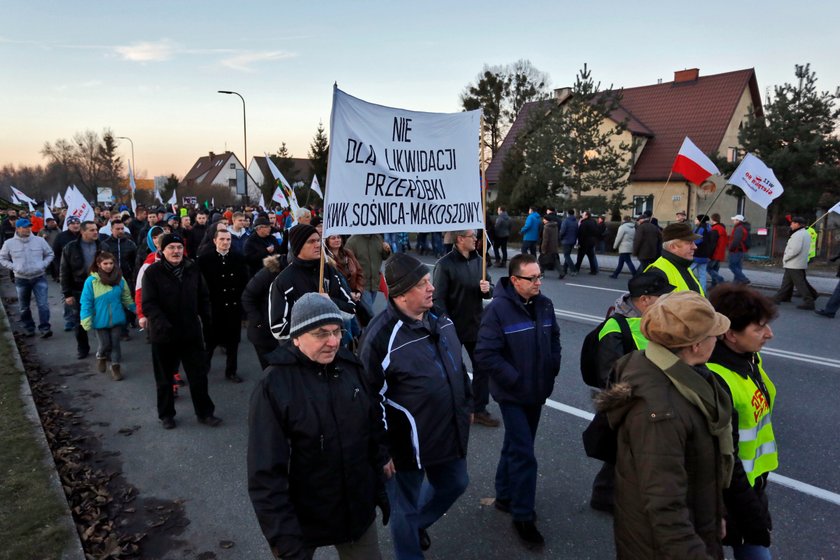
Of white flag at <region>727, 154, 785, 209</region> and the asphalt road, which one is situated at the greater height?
white flag at <region>727, 154, 785, 209</region>

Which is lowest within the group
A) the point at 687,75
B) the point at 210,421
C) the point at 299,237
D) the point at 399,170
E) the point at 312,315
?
the point at 210,421

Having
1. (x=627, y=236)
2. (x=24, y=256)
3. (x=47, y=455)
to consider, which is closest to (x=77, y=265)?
(x=24, y=256)

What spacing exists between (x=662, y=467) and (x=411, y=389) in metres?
1.29

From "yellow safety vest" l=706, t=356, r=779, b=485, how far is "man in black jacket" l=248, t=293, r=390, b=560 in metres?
1.53

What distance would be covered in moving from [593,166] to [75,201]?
1968 centimetres

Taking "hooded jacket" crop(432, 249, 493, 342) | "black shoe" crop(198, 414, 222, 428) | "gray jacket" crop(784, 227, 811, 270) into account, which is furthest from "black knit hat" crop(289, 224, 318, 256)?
"gray jacket" crop(784, 227, 811, 270)

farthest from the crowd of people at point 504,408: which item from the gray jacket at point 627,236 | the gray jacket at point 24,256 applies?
the gray jacket at point 627,236

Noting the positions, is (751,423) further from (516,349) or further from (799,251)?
(799,251)

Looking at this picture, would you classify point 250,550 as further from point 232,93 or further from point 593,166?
point 232,93

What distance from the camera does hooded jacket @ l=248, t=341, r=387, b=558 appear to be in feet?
7.79

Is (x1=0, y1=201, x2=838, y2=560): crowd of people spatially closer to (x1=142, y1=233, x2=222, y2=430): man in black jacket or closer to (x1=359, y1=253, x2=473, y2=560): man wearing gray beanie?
(x1=359, y1=253, x2=473, y2=560): man wearing gray beanie

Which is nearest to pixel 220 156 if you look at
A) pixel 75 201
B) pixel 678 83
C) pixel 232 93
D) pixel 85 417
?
pixel 232 93

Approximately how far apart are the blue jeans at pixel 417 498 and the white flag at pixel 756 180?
10.5 metres

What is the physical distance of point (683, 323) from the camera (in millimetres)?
2227
